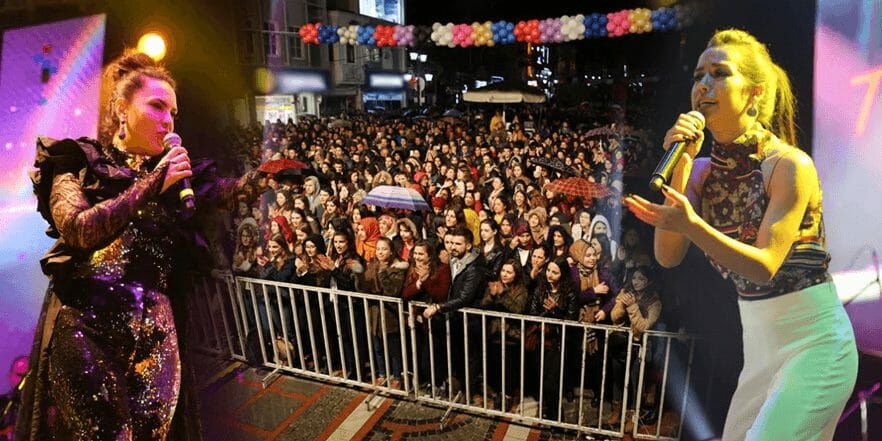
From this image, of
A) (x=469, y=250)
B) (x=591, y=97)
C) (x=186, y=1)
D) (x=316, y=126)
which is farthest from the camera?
(x=591, y=97)

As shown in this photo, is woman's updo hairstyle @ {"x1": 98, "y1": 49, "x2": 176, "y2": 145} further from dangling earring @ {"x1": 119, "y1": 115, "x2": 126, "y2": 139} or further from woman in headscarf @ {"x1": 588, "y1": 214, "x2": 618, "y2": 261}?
woman in headscarf @ {"x1": 588, "y1": 214, "x2": 618, "y2": 261}

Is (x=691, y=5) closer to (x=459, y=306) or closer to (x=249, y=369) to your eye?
(x=459, y=306)

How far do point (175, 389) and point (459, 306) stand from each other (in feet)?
7.00

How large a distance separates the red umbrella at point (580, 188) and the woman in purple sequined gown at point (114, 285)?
4.12 meters

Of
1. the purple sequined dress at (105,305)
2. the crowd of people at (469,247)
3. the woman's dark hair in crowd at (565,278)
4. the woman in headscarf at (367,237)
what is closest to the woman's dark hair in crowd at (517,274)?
the crowd of people at (469,247)

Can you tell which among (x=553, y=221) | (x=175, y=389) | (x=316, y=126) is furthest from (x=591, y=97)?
(x=175, y=389)

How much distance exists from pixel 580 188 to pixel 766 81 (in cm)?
346

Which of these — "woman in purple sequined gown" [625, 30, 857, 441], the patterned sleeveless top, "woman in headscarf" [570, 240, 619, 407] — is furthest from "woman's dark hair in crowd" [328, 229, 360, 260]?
the patterned sleeveless top

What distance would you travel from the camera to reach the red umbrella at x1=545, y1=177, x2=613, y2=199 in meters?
5.59

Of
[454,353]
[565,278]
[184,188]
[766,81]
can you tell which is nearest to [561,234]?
[565,278]

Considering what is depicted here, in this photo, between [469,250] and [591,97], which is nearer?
[469,250]

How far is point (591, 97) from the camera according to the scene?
28.7 meters

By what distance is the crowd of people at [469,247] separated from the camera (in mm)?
3955

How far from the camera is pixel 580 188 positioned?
18.5 ft
